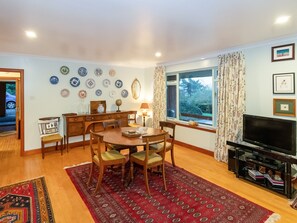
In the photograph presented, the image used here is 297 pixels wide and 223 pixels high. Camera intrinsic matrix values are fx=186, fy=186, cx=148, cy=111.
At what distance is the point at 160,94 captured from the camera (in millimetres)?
5562

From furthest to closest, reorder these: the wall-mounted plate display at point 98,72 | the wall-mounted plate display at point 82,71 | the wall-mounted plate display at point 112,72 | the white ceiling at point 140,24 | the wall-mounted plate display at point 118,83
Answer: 1. the wall-mounted plate display at point 118,83
2. the wall-mounted plate display at point 112,72
3. the wall-mounted plate display at point 98,72
4. the wall-mounted plate display at point 82,71
5. the white ceiling at point 140,24

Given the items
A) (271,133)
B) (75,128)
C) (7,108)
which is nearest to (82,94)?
(75,128)

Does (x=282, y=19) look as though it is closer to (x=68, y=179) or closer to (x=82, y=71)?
(x=68, y=179)

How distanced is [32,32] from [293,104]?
4197mm

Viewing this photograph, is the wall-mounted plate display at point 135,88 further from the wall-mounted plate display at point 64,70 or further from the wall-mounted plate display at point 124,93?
the wall-mounted plate display at point 64,70

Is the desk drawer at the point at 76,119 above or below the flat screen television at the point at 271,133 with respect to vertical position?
above

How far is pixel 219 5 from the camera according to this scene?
1939mm

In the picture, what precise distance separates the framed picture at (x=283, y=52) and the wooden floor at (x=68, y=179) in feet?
7.08

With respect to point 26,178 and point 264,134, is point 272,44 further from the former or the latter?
point 26,178

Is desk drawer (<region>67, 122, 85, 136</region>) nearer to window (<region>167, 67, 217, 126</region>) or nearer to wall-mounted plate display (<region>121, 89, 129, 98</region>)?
wall-mounted plate display (<region>121, 89, 129, 98</region>)

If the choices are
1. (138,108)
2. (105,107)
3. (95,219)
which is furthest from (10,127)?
(95,219)

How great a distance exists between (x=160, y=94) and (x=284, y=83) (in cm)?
311

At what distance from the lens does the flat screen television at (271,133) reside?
2736 mm

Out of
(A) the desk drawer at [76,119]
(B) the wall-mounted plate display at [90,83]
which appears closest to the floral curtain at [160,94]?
(B) the wall-mounted plate display at [90,83]
